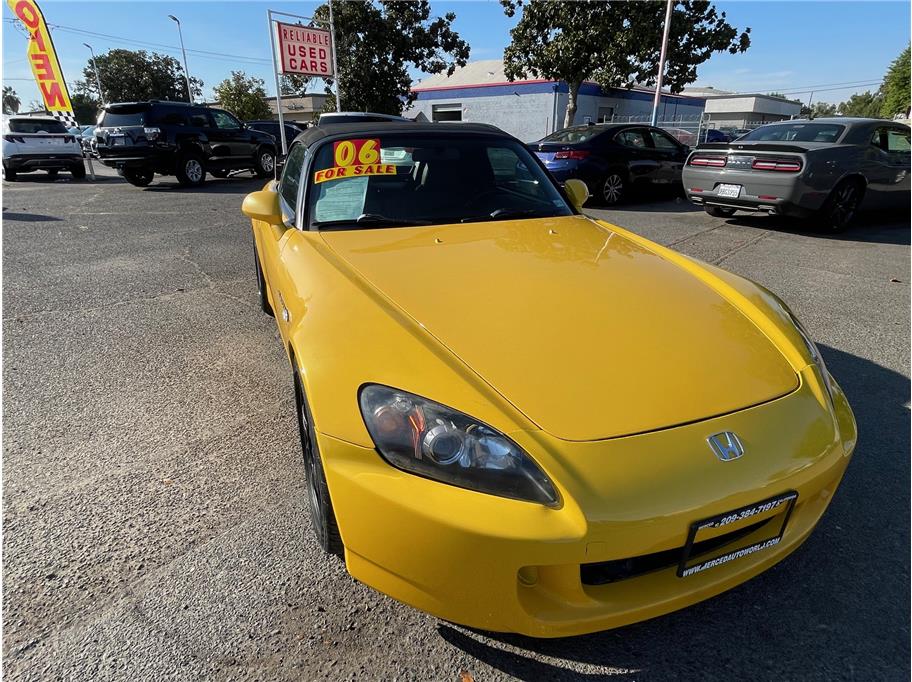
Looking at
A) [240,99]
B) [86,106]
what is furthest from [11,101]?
[240,99]

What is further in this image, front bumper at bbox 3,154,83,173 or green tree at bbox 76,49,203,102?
green tree at bbox 76,49,203,102

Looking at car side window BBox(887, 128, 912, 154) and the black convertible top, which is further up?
the black convertible top

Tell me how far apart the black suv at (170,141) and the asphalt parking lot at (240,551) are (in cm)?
874

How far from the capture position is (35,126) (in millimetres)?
13211

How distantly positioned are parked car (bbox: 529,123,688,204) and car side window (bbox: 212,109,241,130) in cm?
760

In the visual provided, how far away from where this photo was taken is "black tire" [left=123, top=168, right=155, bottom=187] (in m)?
A: 11.8

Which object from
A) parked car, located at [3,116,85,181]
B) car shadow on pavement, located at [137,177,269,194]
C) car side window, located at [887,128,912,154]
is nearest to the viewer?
car side window, located at [887,128,912,154]

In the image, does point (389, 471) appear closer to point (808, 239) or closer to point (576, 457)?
point (576, 457)

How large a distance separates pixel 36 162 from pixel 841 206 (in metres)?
16.9

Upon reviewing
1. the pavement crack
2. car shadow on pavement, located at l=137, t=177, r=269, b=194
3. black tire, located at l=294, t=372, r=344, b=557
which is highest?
black tire, located at l=294, t=372, r=344, b=557

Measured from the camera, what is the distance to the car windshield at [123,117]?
36.5 ft

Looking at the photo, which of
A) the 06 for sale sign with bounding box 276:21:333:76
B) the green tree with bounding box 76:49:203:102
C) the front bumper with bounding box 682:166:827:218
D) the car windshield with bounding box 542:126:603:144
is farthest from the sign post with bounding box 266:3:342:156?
the green tree with bounding box 76:49:203:102

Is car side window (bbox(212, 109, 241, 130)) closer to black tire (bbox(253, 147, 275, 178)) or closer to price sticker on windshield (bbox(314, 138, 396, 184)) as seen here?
black tire (bbox(253, 147, 275, 178))

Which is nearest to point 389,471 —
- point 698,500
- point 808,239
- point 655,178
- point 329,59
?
point 698,500
